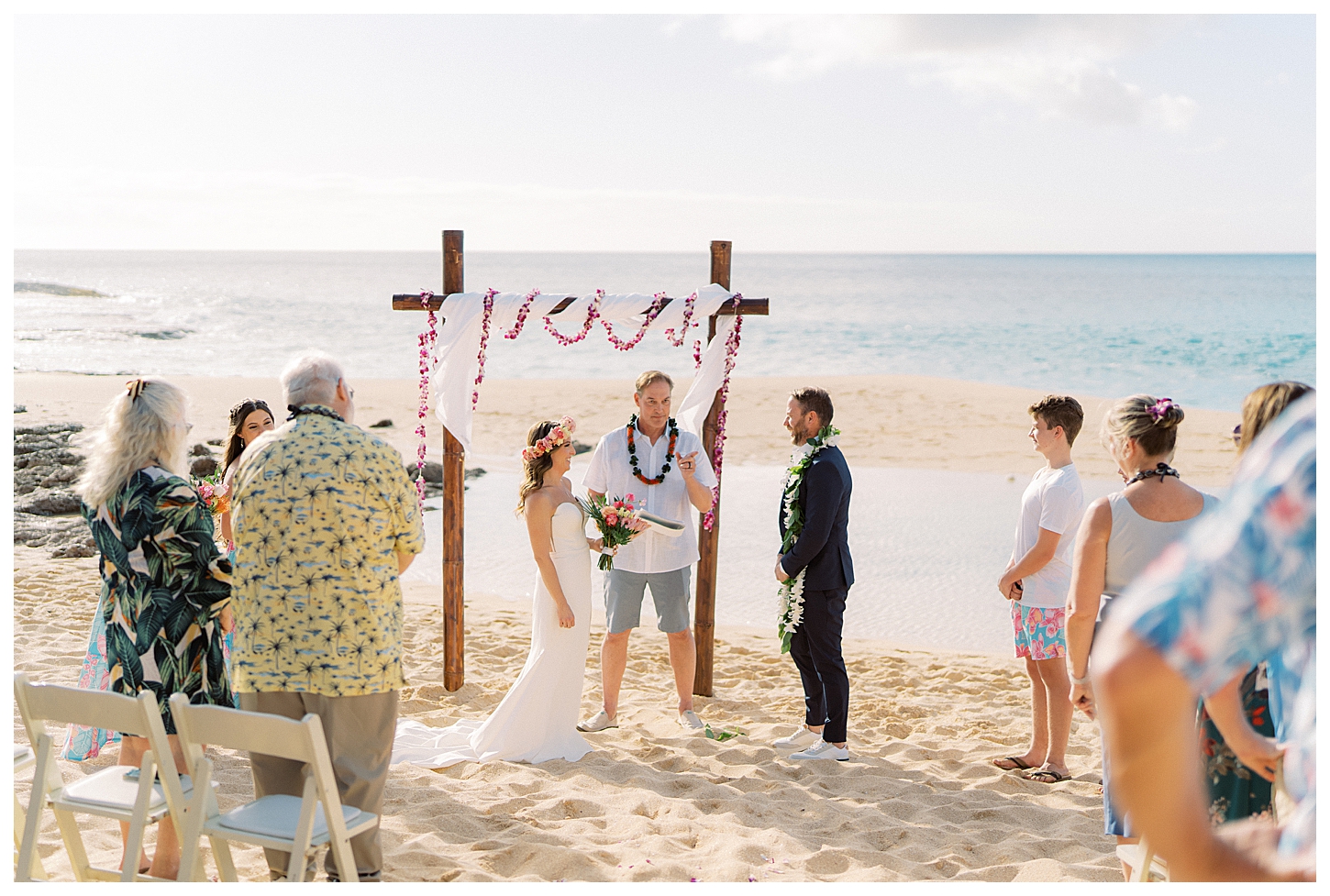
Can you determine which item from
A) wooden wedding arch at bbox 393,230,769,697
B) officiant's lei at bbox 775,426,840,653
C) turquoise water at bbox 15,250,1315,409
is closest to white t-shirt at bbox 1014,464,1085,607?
officiant's lei at bbox 775,426,840,653

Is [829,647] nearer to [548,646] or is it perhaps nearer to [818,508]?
[818,508]

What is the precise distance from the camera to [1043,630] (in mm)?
5047

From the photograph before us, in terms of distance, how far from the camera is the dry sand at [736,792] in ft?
13.3

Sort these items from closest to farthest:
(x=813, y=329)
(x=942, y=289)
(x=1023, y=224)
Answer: (x=813, y=329)
(x=942, y=289)
(x=1023, y=224)

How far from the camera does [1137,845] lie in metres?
3.41

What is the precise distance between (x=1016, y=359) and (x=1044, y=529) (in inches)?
1356

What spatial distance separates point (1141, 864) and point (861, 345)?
125 ft

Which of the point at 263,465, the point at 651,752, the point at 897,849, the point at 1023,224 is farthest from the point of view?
the point at 1023,224

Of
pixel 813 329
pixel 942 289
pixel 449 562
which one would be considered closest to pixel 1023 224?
pixel 942 289

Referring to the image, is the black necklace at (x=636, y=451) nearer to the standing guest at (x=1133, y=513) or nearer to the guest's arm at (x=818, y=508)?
the guest's arm at (x=818, y=508)

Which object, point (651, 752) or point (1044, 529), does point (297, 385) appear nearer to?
point (651, 752)

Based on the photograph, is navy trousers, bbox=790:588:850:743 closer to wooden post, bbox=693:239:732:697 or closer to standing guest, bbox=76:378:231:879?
wooden post, bbox=693:239:732:697

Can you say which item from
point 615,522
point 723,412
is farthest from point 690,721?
point 723,412

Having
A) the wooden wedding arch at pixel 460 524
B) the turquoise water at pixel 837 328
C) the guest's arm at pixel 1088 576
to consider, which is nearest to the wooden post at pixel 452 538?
the wooden wedding arch at pixel 460 524
